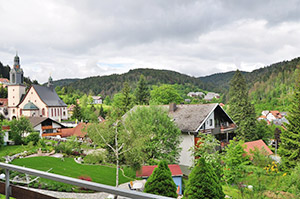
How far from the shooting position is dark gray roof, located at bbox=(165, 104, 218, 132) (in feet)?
70.4

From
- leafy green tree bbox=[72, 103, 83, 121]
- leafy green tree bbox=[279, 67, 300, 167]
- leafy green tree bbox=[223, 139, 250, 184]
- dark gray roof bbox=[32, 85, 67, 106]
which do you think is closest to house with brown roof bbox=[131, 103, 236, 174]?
leafy green tree bbox=[223, 139, 250, 184]

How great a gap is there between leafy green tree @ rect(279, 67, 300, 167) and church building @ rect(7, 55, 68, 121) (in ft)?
144

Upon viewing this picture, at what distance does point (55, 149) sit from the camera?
23.6m

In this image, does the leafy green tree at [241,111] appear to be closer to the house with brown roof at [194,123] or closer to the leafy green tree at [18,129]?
the house with brown roof at [194,123]

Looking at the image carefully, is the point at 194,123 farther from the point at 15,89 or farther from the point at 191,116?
the point at 15,89

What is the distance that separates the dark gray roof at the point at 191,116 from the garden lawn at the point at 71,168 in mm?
7257

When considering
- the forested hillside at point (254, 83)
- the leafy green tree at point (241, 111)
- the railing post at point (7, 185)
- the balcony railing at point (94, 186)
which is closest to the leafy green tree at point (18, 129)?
the railing post at point (7, 185)

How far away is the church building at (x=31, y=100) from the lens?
50.6 meters

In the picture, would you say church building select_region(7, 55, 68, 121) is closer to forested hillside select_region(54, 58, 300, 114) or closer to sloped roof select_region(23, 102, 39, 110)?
sloped roof select_region(23, 102, 39, 110)

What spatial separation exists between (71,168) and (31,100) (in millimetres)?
39646

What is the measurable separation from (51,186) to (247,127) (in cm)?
3765

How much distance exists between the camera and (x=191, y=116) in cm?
2277

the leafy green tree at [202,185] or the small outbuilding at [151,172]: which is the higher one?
the leafy green tree at [202,185]

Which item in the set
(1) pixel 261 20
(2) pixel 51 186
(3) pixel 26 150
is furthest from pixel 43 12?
(1) pixel 261 20
